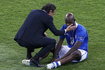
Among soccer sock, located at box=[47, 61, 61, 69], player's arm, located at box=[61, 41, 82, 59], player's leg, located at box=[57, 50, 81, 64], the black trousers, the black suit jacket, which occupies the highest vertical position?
the black suit jacket

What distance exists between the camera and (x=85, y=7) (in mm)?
14359

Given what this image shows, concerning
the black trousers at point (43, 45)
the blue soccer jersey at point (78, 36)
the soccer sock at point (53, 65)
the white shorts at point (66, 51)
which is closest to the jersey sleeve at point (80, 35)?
the blue soccer jersey at point (78, 36)

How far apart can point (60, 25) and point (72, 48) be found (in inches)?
131

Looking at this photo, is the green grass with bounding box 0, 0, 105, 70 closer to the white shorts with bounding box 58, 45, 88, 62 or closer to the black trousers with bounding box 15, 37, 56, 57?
the white shorts with bounding box 58, 45, 88, 62

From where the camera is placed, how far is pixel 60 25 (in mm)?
12172

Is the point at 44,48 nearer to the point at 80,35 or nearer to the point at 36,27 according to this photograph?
the point at 36,27

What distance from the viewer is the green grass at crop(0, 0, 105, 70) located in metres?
9.02

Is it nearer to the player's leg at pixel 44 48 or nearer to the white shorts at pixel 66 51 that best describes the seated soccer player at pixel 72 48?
the white shorts at pixel 66 51

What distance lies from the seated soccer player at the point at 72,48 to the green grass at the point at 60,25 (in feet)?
0.51

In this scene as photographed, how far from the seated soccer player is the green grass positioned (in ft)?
0.51

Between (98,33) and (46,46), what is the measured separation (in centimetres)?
304

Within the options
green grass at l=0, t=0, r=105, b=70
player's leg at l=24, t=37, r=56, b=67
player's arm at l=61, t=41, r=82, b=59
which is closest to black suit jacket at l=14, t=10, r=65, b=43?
player's leg at l=24, t=37, r=56, b=67

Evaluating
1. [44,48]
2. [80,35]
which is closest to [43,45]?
[44,48]

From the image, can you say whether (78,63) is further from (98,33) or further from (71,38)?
(98,33)
